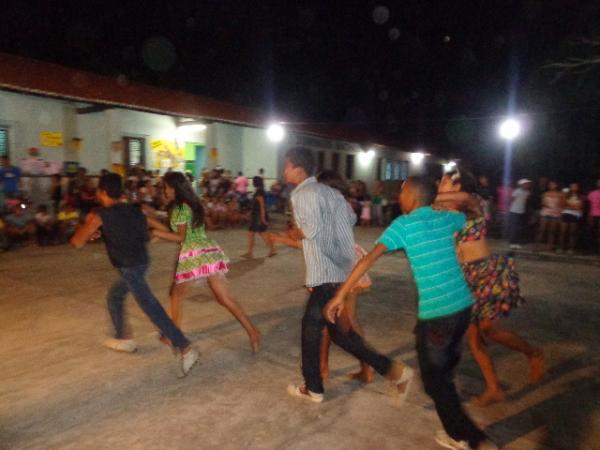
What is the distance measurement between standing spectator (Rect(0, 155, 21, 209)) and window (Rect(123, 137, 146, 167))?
3.99 metres

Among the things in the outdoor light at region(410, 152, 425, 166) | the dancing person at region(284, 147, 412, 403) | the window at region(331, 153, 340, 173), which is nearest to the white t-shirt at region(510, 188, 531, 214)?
the dancing person at region(284, 147, 412, 403)

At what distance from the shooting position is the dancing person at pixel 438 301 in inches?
114

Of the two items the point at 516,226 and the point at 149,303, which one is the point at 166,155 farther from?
the point at 149,303

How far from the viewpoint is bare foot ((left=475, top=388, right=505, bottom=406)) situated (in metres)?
3.82

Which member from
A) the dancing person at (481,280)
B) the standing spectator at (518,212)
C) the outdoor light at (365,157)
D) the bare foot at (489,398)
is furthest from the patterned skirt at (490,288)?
the outdoor light at (365,157)

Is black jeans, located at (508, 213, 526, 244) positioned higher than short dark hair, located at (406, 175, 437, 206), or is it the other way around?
short dark hair, located at (406, 175, 437, 206)

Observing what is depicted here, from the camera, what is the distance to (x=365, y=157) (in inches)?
1107

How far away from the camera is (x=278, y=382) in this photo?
4.17 metres

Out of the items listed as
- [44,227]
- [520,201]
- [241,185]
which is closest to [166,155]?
[241,185]

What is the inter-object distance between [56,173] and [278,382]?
11.0 m

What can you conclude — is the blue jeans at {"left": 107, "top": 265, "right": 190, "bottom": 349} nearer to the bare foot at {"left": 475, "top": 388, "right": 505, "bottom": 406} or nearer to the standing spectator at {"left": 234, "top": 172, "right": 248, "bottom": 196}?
the bare foot at {"left": 475, "top": 388, "right": 505, "bottom": 406}

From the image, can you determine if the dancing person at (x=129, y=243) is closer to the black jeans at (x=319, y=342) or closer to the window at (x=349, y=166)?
the black jeans at (x=319, y=342)

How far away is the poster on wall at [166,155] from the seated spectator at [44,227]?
18.7 feet

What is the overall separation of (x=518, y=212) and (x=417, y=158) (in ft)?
66.5
